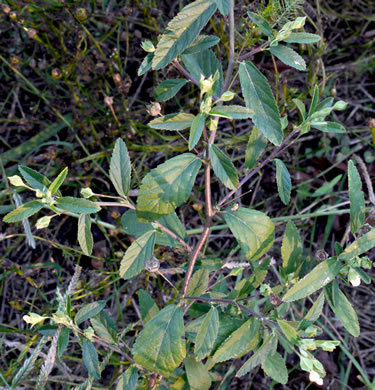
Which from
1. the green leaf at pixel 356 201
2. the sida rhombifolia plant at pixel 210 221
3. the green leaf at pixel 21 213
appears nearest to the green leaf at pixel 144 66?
the sida rhombifolia plant at pixel 210 221

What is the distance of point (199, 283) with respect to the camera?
Answer: 60.6 inches

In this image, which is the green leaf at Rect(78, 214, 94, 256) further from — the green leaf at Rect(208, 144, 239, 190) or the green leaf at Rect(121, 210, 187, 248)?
the green leaf at Rect(208, 144, 239, 190)

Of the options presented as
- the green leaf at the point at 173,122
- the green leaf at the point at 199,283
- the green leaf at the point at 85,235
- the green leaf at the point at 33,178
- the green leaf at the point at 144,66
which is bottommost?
the green leaf at the point at 199,283

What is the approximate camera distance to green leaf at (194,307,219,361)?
132 centimetres

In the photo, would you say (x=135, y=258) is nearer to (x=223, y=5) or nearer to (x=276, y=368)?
(x=276, y=368)

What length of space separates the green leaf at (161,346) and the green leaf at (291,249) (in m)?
0.46

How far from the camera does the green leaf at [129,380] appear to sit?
149 centimetres

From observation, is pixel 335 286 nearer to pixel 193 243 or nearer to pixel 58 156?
pixel 193 243

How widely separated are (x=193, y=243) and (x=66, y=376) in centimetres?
98

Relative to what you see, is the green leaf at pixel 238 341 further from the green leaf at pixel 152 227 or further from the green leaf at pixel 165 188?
the green leaf at pixel 165 188

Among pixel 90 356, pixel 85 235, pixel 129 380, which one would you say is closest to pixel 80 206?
pixel 85 235

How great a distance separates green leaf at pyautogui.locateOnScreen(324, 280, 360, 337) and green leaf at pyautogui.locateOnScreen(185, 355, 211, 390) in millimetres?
602

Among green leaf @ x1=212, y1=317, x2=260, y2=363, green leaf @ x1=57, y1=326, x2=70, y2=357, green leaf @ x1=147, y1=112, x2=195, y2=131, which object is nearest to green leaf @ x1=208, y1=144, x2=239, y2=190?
green leaf @ x1=147, y1=112, x2=195, y2=131

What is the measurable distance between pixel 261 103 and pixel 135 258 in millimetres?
638
